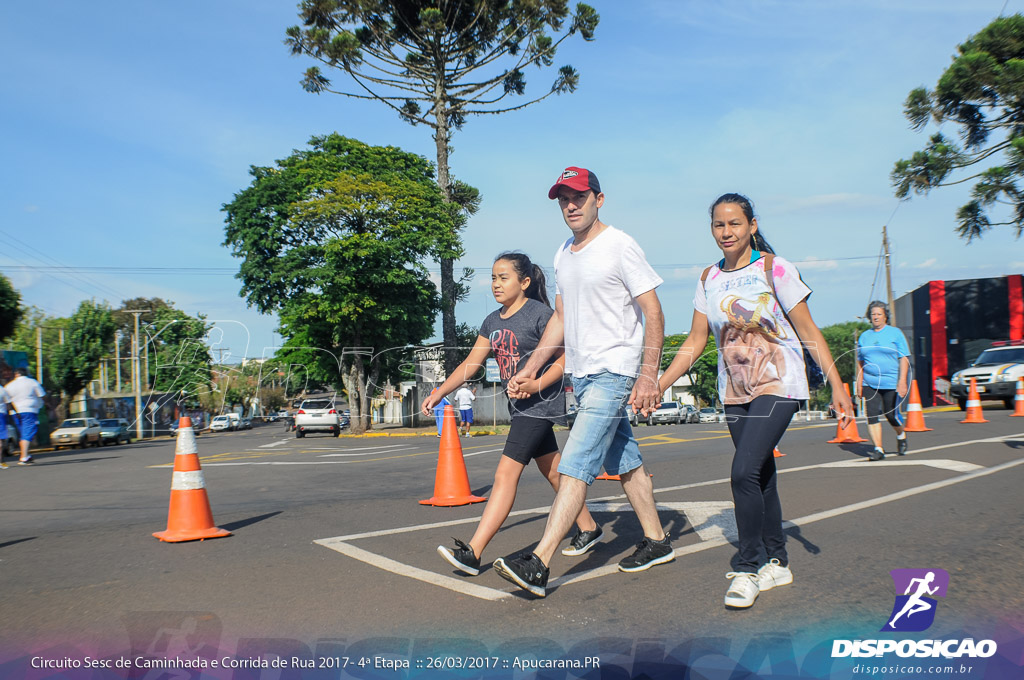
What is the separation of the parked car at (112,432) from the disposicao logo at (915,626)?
38655 millimetres

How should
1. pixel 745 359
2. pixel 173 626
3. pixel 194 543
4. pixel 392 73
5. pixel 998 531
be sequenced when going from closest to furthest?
pixel 173 626
pixel 745 359
pixel 998 531
pixel 194 543
pixel 392 73

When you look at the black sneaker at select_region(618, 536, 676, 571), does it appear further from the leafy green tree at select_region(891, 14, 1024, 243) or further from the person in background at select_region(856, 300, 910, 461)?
the leafy green tree at select_region(891, 14, 1024, 243)

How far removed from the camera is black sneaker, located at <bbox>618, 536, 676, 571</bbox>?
4.23 meters

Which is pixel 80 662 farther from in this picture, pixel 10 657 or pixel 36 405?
pixel 36 405

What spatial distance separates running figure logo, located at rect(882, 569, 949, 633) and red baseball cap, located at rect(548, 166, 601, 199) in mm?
2351

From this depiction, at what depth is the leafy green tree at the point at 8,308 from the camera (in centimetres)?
2928

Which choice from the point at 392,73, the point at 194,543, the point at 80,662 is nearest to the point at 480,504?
the point at 194,543

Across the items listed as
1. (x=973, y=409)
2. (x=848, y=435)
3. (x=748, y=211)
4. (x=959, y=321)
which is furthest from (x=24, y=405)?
(x=959, y=321)

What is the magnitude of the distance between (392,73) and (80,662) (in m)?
31.7

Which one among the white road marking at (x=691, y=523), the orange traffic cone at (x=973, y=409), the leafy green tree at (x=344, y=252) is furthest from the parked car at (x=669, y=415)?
the white road marking at (x=691, y=523)

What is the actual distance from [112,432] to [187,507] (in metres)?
35.9

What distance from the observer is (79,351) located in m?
48.3

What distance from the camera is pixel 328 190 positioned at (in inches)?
1422

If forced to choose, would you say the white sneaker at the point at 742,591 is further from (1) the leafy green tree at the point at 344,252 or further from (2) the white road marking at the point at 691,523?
(1) the leafy green tree at the point at 344,252
